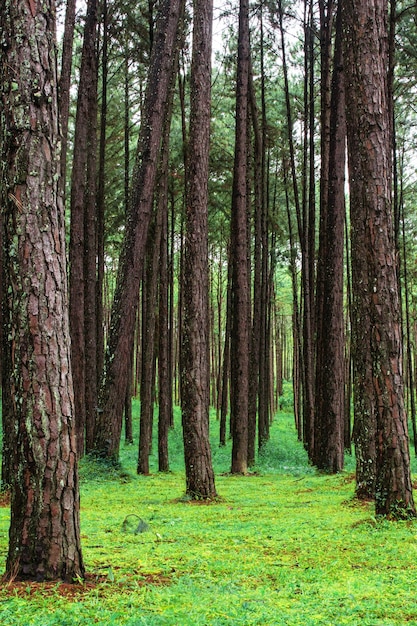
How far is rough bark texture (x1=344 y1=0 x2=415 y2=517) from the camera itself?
→ 5574 millimetres

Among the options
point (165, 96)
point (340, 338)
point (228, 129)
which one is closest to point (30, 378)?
point (340, 338)

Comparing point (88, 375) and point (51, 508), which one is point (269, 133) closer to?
point (88, 375)

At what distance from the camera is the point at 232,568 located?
4.14m

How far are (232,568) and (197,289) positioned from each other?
4.45 m

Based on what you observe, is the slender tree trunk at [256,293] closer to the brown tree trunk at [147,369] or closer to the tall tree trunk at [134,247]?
the brown tree trunk at [147,369]

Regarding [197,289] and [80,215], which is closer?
[197,289]

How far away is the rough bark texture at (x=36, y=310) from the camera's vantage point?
340 centimetres

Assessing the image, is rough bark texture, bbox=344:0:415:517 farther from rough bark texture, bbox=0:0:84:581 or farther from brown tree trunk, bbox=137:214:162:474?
brown tree trunk, bbox=137:214:162:474

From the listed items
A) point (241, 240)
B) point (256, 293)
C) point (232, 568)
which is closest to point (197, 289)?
point (241, 240)

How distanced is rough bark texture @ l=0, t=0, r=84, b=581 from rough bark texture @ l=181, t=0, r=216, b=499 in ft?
14.0

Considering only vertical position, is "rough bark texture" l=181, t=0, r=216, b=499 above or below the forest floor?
above

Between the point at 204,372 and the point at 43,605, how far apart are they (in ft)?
16.6

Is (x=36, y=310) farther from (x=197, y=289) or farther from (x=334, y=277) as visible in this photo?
(x=334, y=277)

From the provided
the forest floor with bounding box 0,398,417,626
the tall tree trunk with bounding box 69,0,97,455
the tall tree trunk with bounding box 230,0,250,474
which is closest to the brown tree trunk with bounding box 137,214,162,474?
the tall tree trunk with bounding box 69,0,97,455
